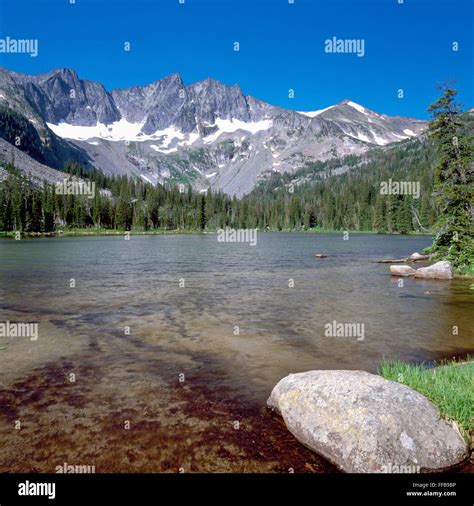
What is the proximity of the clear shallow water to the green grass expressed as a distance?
108 inches

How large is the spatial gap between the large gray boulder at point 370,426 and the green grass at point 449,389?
0.30m

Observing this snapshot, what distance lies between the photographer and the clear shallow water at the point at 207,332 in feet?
34.6

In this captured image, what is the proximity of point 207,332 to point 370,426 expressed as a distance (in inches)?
391

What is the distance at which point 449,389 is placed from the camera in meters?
7.84

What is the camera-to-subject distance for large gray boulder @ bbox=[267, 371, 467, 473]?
6.42 meters

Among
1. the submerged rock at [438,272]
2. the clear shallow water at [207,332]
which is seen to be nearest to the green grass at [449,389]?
the clear shallow water at [207,332]

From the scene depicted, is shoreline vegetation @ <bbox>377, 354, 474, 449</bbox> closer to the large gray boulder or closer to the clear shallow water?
the large gray boulder

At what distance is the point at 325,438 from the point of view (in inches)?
278

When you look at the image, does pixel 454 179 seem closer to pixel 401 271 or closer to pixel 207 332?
pixel 401 271

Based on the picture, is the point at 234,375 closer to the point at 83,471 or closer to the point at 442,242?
the point at 83,471

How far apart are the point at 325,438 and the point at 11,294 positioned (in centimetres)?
2373

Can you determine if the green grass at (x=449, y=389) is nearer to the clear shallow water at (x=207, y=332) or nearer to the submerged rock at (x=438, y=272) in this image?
the clear shallow water at (x=207, y=332)

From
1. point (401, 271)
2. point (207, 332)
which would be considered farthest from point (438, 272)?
point (207, 332)
